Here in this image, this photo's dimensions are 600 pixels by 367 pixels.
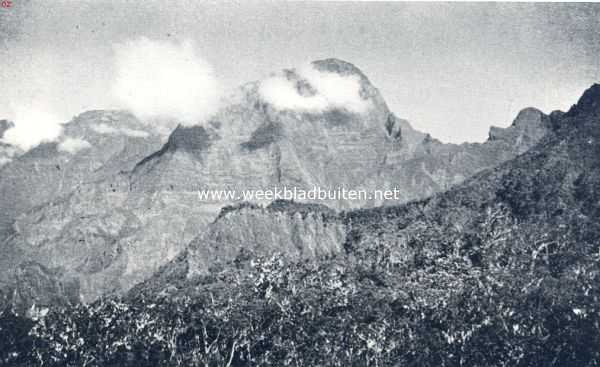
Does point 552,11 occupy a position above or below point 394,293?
above

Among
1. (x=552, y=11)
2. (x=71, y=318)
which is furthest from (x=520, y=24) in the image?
(x=71, y=318)

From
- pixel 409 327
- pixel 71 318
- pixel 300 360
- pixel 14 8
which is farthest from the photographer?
pixel 71 318

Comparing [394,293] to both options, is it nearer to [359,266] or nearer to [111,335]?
[359,266]

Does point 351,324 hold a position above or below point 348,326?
above

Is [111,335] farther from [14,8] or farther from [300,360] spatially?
[14,8]

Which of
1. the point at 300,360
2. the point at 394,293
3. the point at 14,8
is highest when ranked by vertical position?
the point at 14,8

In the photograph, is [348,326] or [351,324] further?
[351,324]

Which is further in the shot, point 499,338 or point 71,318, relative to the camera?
point 71,318

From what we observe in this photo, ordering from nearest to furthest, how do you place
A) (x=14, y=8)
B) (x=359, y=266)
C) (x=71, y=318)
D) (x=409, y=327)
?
(x=14, y=8), (x=409, y=327), (x=71, y=318), (x=359, y=266)

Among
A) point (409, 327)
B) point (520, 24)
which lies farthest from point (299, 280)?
point (520, 24)
